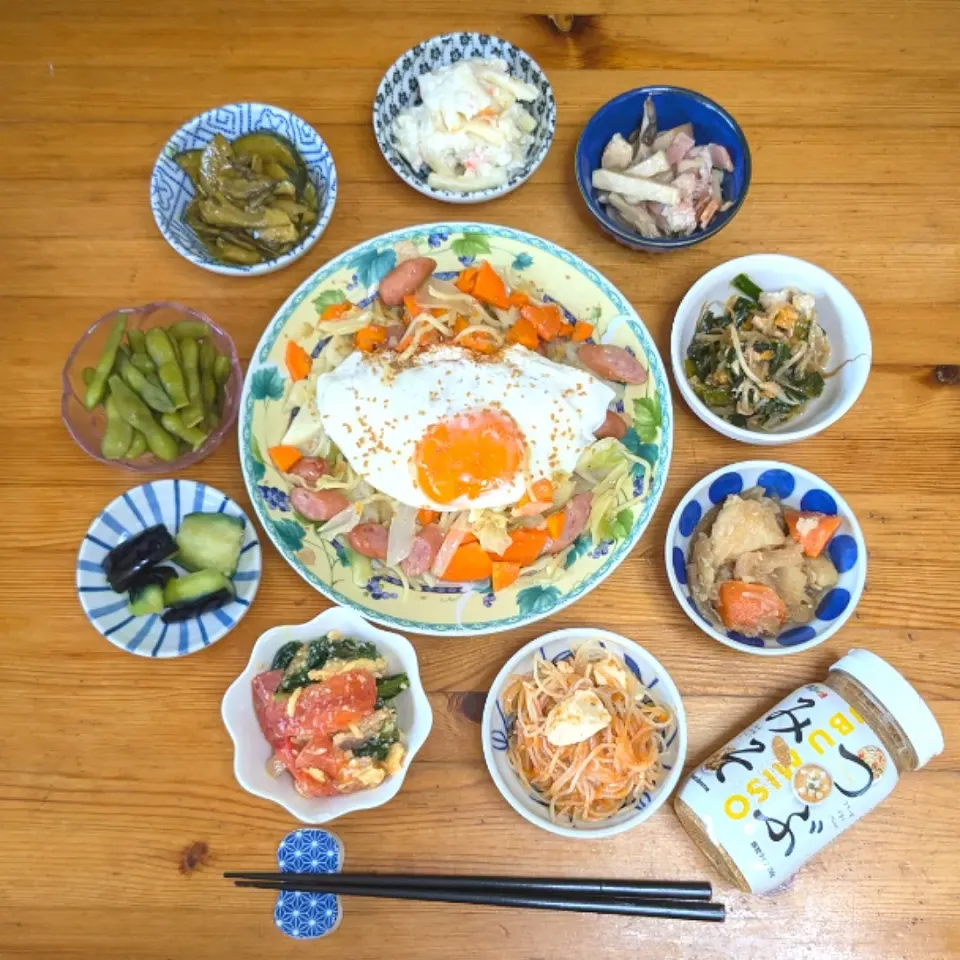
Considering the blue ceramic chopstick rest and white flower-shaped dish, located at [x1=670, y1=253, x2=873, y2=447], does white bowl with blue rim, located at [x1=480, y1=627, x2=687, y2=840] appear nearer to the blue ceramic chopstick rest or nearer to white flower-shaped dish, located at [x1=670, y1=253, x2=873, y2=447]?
the blue ceramic chopstick rest

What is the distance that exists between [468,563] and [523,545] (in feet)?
0.58

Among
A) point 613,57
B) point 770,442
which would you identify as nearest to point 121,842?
point 770,442

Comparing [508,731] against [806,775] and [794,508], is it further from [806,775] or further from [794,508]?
[794,508]

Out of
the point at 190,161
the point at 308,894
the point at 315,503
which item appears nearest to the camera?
the point at 308,894

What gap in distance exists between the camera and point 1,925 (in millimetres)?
2318

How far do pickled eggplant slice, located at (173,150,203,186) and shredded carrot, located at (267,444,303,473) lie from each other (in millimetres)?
990

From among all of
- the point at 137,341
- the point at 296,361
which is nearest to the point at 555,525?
the point at 296,361

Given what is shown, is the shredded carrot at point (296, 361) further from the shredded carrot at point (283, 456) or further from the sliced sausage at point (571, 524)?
the sliced sausage at point (571, 524)

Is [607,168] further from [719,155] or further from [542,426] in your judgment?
[542,426]

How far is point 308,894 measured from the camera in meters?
2.26

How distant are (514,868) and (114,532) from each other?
5.27 ft

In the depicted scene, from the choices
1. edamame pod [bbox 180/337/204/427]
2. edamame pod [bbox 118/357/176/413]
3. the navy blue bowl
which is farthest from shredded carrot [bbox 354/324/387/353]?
the navy blue bowl

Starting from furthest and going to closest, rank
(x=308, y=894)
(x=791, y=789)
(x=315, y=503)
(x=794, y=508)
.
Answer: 1. (x=794, y=508)
2. (x=315, y=503)
3. (x=308, y=894)
4. (x=791, y=789)

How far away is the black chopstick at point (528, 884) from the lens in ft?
7.12
